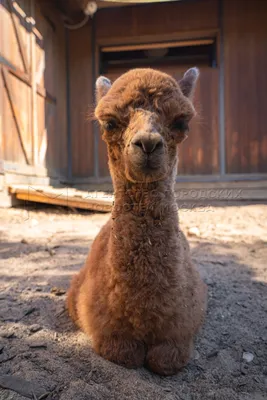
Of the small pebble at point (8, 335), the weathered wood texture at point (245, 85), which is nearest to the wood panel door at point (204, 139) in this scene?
the weathered wood texture at point (245, 85)

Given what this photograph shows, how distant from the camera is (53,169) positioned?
8.41 m

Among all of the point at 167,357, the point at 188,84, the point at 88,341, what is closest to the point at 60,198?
the point at 88,341

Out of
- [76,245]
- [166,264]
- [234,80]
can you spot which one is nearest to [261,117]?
[234,80]

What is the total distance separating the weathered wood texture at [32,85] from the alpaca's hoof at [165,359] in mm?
5184

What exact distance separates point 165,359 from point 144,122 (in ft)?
4.07

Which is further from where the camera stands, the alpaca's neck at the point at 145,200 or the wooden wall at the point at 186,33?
the wooden wall at the point at 186,33

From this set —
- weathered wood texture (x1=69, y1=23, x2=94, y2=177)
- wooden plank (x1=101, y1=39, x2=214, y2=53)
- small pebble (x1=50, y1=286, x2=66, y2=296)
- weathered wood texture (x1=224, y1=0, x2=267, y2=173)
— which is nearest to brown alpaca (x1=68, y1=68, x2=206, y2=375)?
small pebble (x1=50, y1=286, x2=66, y2=296)

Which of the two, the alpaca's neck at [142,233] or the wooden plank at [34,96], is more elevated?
the wooden plank at [34,96]

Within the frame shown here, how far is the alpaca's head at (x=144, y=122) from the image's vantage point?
5.28 ft

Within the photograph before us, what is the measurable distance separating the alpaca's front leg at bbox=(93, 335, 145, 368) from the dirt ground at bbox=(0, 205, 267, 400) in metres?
0.04

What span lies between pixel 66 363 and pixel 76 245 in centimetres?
251

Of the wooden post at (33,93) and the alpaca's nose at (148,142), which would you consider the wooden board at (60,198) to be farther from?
the alpaca's nose at (148,142)

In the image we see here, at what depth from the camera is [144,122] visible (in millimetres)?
1611

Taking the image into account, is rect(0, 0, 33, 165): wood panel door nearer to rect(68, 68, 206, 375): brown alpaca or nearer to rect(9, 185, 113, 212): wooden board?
rect(9, 185, 113, 212): wooden board
